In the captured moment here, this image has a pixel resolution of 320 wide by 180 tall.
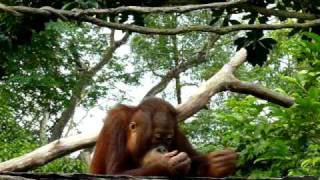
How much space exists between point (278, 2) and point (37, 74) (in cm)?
1016

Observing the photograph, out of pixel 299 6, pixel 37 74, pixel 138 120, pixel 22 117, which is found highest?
pixel 299 6

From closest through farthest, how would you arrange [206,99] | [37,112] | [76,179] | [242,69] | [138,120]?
[76,179] < [138,120] < [206,99] < [37,112] < [242,69]

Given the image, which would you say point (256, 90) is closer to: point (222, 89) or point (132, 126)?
point (222, 89)

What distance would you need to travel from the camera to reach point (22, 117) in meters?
17.4

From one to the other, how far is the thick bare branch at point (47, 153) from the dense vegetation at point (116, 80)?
112 centimetres

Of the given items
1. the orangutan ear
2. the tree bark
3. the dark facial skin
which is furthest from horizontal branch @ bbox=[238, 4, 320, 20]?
the tree bark

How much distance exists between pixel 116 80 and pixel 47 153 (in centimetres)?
1208

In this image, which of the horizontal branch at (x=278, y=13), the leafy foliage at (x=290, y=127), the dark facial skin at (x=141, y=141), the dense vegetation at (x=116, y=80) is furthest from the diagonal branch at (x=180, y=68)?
the horizontal branch at (x=278, y=13)

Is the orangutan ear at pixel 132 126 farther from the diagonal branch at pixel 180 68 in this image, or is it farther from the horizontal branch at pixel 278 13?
the diagonal branch at pixel 180 68

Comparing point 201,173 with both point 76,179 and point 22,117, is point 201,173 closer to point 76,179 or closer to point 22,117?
point 76,179

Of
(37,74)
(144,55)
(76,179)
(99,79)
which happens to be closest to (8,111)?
(37,74)

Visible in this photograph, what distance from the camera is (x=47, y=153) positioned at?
6570 millimetres

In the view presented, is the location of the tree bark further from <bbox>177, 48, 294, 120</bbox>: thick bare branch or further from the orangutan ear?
the orangutan ear

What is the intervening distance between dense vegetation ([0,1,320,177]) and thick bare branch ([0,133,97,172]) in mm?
1118
